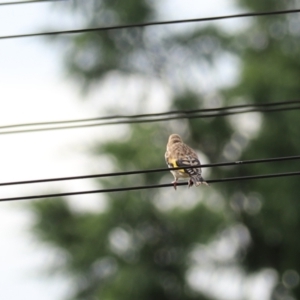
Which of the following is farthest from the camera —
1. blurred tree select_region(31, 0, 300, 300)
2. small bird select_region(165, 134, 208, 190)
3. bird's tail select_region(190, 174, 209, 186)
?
blurred tree select_region(31, 0, 300, 300)

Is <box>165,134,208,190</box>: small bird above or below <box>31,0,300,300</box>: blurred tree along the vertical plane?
below

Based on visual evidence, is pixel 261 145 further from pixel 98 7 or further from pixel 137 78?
pixel 98 7

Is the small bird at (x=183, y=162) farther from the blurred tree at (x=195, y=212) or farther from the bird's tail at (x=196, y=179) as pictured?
the blurred tree at (x=195, y=212)

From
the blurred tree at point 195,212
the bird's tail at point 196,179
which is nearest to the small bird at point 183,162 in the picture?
the bird's tail at point 196,179

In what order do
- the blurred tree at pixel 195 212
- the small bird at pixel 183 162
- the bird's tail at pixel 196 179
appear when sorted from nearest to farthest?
the bird's tail at pixel 196 179
the small bird at pixel 183 162
the blurred tree at pixel 195 212

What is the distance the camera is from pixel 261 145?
27406 mm

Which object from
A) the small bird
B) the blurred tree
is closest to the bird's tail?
the small bird

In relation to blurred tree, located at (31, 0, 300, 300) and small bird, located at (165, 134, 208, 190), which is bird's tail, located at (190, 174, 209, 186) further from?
blurred tree, located at (31, 0, 300, 300)

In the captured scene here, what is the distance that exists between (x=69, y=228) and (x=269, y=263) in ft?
14.3

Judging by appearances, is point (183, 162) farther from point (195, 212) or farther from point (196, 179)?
point (195, 212)

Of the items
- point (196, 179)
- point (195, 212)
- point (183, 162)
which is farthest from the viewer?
point (195, 212)

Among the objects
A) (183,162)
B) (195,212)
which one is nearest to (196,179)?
(183,162)

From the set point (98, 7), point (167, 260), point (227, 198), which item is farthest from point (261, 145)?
point (98, 7)

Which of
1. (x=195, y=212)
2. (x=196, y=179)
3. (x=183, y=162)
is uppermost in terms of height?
(x=195, y=212)
